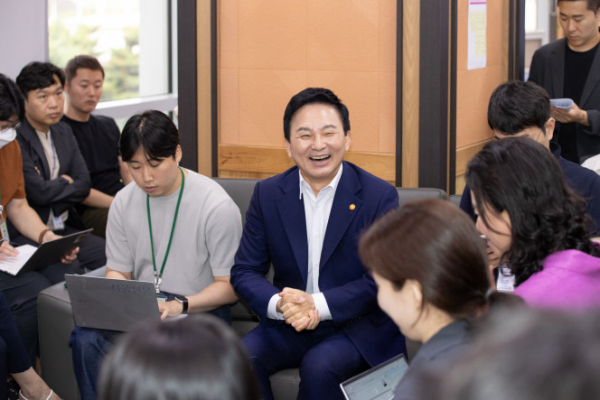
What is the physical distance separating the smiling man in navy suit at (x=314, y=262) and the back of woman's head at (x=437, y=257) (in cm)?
95

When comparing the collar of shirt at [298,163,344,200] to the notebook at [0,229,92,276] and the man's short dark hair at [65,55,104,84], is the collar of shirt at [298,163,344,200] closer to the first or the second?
the notebook at [0,229,92,276]

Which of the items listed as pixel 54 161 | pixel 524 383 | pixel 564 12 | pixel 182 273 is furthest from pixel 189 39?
pixel 524 383

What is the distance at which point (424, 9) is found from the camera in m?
3.10

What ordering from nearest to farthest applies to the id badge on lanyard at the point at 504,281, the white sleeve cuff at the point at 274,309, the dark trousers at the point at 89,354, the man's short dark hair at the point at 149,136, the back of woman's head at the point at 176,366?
the back of woman's head at the point at 176,366 → the id badge on lanyard at the point at 504,281 → the white sleeve cuff at the point at 274,309 → the dark trousers at the point at 89,354 → the man's short dark hair at the point at 149,136

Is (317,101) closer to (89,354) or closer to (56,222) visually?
(89,354)

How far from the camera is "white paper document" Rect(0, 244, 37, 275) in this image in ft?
10.4

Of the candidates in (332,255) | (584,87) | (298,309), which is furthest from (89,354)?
(584,87)

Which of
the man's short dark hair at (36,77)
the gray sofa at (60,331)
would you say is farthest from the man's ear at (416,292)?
the man's short dark hair at (36,77)

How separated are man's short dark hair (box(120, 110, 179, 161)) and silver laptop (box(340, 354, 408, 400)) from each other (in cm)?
119

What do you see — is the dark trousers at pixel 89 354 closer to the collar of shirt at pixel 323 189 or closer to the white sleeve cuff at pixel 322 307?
the white sleeve cuff at pixel 322 307

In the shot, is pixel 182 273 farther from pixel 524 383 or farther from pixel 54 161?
pixel 524 383

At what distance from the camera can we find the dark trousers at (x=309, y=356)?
2.35 meters

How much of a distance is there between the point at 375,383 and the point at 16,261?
186cm

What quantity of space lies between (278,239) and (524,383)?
2150 millimetres
